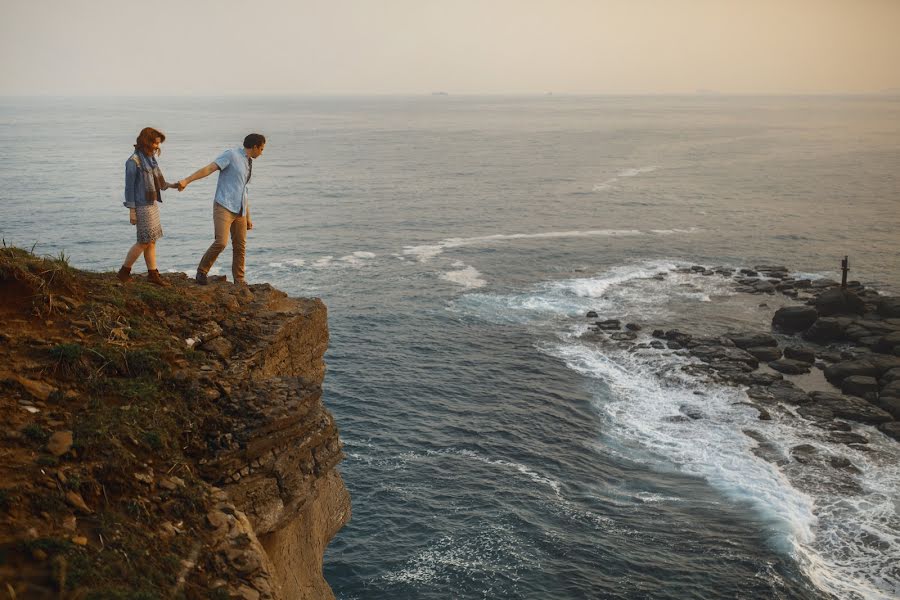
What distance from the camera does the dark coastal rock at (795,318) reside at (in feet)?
177

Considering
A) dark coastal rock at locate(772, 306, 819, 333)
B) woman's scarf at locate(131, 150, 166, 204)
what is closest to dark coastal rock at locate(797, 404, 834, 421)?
dark coastal rock at locate(772, 306, 819, 333)

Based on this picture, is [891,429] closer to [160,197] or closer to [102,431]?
[160,197]

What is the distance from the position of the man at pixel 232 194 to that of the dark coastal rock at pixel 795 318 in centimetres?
4639

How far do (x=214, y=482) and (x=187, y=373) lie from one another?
6.61ft

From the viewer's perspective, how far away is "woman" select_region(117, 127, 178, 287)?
15.4 m

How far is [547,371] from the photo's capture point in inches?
1850

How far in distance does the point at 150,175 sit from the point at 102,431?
643 cm

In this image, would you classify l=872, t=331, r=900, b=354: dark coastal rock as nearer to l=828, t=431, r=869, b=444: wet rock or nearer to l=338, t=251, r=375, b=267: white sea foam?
l=828, t=431, r=869, b=444: wet rock

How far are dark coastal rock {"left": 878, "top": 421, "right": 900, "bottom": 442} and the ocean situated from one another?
18.9 inches

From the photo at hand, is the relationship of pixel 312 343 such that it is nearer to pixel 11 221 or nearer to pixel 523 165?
pixel 11 221

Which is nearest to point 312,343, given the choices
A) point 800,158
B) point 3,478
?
point 3,478

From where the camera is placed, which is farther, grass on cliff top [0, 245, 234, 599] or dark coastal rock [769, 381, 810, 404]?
dark coastal rock [769, 381, 810, 404]

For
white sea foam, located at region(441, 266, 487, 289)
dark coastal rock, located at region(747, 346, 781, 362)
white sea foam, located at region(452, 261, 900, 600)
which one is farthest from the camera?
white sea foam, located at region(441, 266, 487, 289)

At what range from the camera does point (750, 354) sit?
163ft
